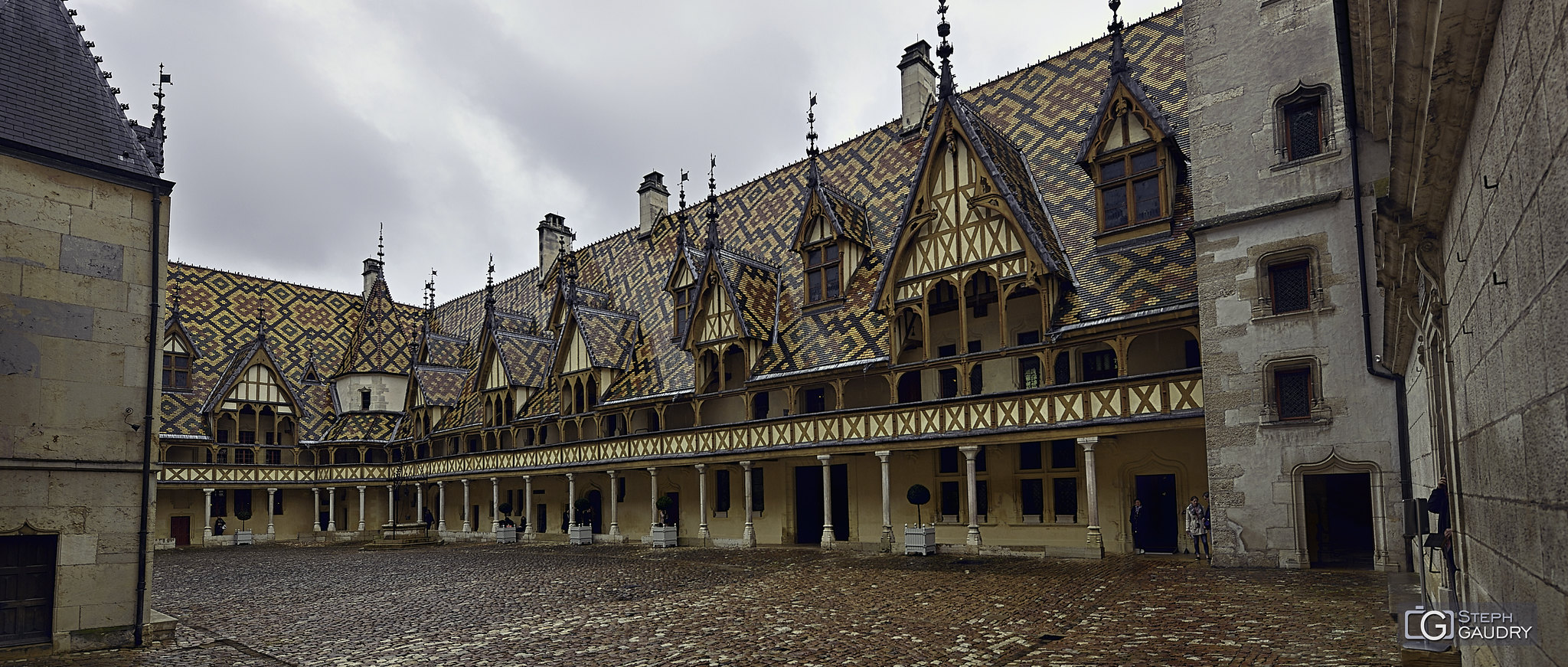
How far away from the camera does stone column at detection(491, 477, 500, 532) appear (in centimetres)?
3675

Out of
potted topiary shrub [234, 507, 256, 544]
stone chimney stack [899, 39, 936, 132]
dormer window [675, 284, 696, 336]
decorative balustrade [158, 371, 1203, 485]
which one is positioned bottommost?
potted topiary shrub [234, 507, 256, 544]

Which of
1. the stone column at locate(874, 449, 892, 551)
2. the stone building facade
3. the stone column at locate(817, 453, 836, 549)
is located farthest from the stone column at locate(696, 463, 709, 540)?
the stone building facade

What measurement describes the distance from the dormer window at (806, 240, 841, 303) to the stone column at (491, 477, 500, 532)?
1678cm

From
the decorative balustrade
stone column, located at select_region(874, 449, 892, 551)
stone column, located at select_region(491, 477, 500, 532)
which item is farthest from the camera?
stone column, located at select_region(491, 477, 500, 532)

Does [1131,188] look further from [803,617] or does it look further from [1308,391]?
[803,617]

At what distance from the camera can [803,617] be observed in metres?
12.2

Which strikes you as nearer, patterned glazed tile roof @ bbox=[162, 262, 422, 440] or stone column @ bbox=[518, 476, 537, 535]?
stone column @ bbox=[518, 476, 537, 535]

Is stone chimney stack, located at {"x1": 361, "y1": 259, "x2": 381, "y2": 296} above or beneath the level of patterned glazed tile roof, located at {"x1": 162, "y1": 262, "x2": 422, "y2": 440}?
above

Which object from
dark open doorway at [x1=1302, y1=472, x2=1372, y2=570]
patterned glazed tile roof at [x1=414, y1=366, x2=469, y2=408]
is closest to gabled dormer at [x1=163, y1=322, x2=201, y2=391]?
patterned glazed tile roof at [x1=414, y1=366, x2=469, y2=408]

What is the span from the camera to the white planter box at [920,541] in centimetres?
2072

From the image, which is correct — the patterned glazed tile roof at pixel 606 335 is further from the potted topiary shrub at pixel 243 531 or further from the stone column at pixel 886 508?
the potted topiary shrub at pixel 243 531

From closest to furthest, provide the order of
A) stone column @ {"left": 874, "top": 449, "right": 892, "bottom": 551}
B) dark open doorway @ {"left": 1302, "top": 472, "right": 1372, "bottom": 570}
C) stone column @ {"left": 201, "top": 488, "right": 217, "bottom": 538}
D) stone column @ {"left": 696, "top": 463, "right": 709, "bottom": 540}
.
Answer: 1. dark open doorway @ {"left": 1302, "top": 472, "right": 1372, "bottom": 570}
2. stone column @ {"left": 874, "top": 449, "right": 892, "bottom": 551}
3. stone column @ {"left": 696, "top": 463, "right": 709, "bottom": 540}
4. stone column @ {"left": 201, "top": 488, "right": 217, "bottom": 538}

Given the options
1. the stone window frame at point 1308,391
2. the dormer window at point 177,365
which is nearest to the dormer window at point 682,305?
the stone window frame at point 1308,391

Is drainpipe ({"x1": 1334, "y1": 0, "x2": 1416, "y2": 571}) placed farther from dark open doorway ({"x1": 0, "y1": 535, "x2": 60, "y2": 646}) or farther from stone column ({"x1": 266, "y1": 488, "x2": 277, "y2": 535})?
stone column ({"x1": 266, "y1": 488, "x2": 277, "y2": 535})
